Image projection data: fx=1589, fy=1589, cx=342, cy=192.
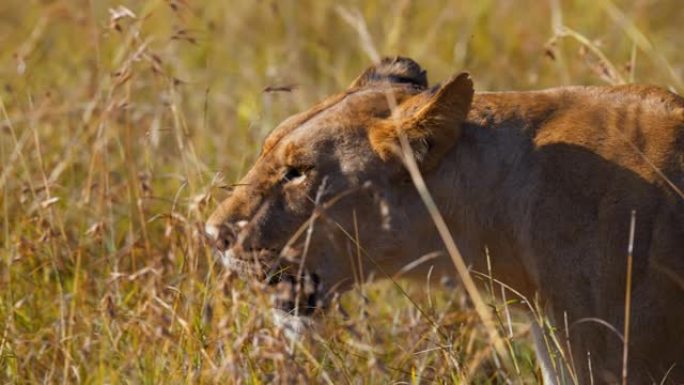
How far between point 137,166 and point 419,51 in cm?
198

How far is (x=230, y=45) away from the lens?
8141 millimetres

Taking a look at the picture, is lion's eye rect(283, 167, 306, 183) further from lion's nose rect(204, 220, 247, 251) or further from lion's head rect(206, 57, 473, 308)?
lion's nose rect(204, 220, 247, 251)

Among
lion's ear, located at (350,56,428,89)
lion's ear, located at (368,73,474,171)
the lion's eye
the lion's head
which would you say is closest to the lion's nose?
the lion's head

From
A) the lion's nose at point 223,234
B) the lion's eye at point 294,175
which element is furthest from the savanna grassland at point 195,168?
the lion's eye at point 294,175

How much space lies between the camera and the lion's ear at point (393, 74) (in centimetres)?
415

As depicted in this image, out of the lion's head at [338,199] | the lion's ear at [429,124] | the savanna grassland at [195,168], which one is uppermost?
the lion's ear at [429,124]

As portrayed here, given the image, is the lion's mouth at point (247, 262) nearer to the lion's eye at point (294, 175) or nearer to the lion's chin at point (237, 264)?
the lion's chin at point (237, 264)

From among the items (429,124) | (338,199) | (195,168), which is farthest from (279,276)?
(195,168)

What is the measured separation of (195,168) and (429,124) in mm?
1759

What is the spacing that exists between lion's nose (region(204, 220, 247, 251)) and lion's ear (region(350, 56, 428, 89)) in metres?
0.59

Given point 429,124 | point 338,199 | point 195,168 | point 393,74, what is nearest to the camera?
point 429,124

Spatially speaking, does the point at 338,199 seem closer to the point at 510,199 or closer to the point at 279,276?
the point at 279,276

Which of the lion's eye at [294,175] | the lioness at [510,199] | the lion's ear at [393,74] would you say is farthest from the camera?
the lion's ear at [393,74]

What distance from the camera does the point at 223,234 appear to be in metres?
3.77
